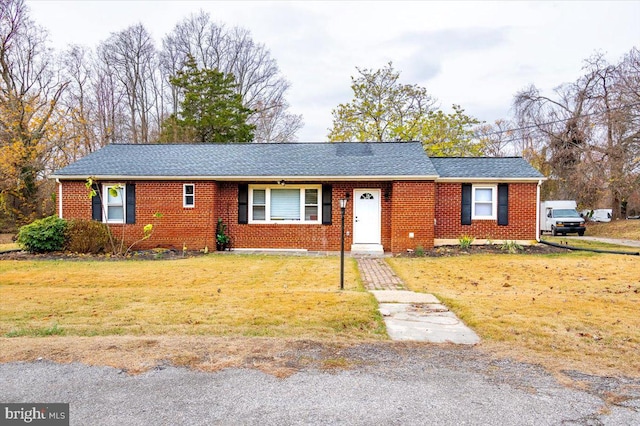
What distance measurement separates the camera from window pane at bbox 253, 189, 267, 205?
1446 centimetres

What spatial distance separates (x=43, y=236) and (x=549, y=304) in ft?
45.8

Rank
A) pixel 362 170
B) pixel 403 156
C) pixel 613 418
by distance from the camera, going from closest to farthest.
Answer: pixel 613 418, pixel 362 170, pixel 403 156

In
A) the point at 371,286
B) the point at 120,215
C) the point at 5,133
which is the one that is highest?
the point at 5,133

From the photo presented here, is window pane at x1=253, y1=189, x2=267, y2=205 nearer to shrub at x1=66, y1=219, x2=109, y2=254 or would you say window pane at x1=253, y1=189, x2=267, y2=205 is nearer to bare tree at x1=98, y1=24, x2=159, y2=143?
shrub at x1=66, y1=219, x2=109, y2=254

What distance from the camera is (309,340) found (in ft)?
14.6

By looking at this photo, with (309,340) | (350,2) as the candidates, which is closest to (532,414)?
(309,340)

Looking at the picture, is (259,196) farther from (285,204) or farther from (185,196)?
(185,196)

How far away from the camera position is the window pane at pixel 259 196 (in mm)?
14461

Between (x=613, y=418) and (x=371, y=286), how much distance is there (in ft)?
17.4

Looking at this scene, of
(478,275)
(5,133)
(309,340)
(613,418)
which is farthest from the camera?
(5,133)

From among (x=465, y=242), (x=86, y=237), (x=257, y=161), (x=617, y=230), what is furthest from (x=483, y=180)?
(x=617, y=230)

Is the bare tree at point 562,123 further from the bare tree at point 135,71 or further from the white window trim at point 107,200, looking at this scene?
the bare tree at point 135,71

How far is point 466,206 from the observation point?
14.5 metres

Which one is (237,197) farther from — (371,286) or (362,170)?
(371,286)
